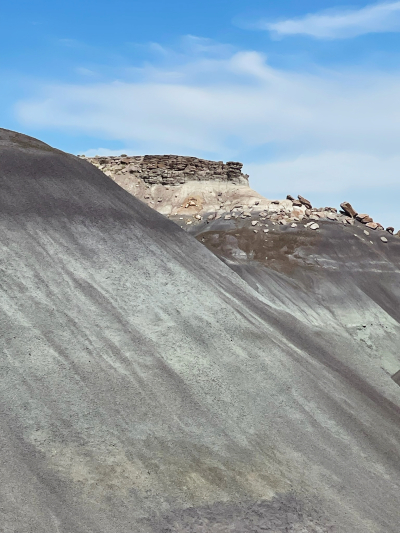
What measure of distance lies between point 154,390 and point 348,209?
121 feet

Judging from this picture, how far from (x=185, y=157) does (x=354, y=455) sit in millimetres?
41984

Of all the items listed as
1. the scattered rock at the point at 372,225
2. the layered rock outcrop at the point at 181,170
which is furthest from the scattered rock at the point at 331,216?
the layered rock outcrop at the point at 181,170

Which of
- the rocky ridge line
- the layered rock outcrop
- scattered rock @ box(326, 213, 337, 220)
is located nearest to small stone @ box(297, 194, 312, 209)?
the rocky ridge line

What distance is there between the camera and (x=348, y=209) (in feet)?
163

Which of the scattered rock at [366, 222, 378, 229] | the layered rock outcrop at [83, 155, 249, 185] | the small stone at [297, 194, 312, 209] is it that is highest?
the layered rock outcrop at [83, 155, 249, 185]

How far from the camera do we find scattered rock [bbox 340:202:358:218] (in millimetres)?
49344

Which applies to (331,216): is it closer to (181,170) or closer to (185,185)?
(185,185)

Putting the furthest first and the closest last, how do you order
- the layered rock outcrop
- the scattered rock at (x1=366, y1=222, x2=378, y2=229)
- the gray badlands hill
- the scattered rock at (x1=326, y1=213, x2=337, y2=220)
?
the layered rock outcrop
the scattered rock at (x1=366, y1=222, x2=378, y2=229)
the scattered rock at (x1=326, y1=213, x2=337, y2=220)
the gray badlands hill

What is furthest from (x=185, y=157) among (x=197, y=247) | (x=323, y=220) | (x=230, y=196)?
(x=197, y=247)

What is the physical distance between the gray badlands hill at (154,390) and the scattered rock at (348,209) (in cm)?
2483

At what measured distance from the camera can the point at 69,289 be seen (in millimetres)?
18297

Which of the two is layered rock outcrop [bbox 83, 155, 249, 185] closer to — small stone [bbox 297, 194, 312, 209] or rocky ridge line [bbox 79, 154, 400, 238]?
rocky ridge line [bbox 79, 154, 400, 238]

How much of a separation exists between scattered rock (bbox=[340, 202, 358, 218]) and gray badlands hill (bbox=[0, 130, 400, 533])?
2483 cm

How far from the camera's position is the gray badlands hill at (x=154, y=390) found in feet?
42.4
